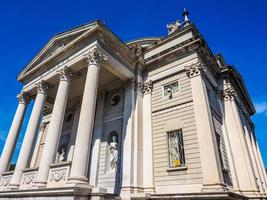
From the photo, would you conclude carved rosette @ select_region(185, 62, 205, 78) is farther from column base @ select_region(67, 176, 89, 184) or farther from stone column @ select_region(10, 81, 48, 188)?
stone column @ select_region(10, 81, 48, 188)

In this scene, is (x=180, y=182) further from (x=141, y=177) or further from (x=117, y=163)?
(x=117, y=163)

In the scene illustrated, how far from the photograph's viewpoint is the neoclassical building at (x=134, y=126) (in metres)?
10.6

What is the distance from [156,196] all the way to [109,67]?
8467 millimetres

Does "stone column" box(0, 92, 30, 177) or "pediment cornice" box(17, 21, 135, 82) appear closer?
"pediment cornice" box(17, 21, 135, 82)

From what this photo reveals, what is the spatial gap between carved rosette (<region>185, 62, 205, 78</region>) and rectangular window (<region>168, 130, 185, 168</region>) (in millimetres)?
3815

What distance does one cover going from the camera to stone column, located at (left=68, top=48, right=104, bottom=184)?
371 inches

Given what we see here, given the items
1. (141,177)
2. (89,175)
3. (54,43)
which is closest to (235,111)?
(141,177)

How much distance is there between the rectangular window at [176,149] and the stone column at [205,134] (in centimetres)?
132

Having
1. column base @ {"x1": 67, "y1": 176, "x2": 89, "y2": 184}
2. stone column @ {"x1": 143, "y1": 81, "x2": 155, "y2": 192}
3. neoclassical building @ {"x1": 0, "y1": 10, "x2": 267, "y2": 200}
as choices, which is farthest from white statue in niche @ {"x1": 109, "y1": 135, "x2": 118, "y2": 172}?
column base @ {"x1": 67, "y1": 176, "x2": 89, "y2": 184}

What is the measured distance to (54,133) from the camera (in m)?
12.0

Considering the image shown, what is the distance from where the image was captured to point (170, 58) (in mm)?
15172

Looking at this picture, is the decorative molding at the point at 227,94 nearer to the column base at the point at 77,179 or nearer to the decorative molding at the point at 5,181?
the column base at the point at 77,179

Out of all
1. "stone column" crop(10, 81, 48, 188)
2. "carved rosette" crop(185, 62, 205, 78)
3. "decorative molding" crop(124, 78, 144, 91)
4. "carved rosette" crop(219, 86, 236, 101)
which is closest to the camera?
"stone column" crop(10, 81, 48, 188)

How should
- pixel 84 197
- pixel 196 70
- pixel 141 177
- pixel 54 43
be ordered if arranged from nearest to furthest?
pixel 84 197
pixel 141 177
pixel 196 70
pixel 54 43
